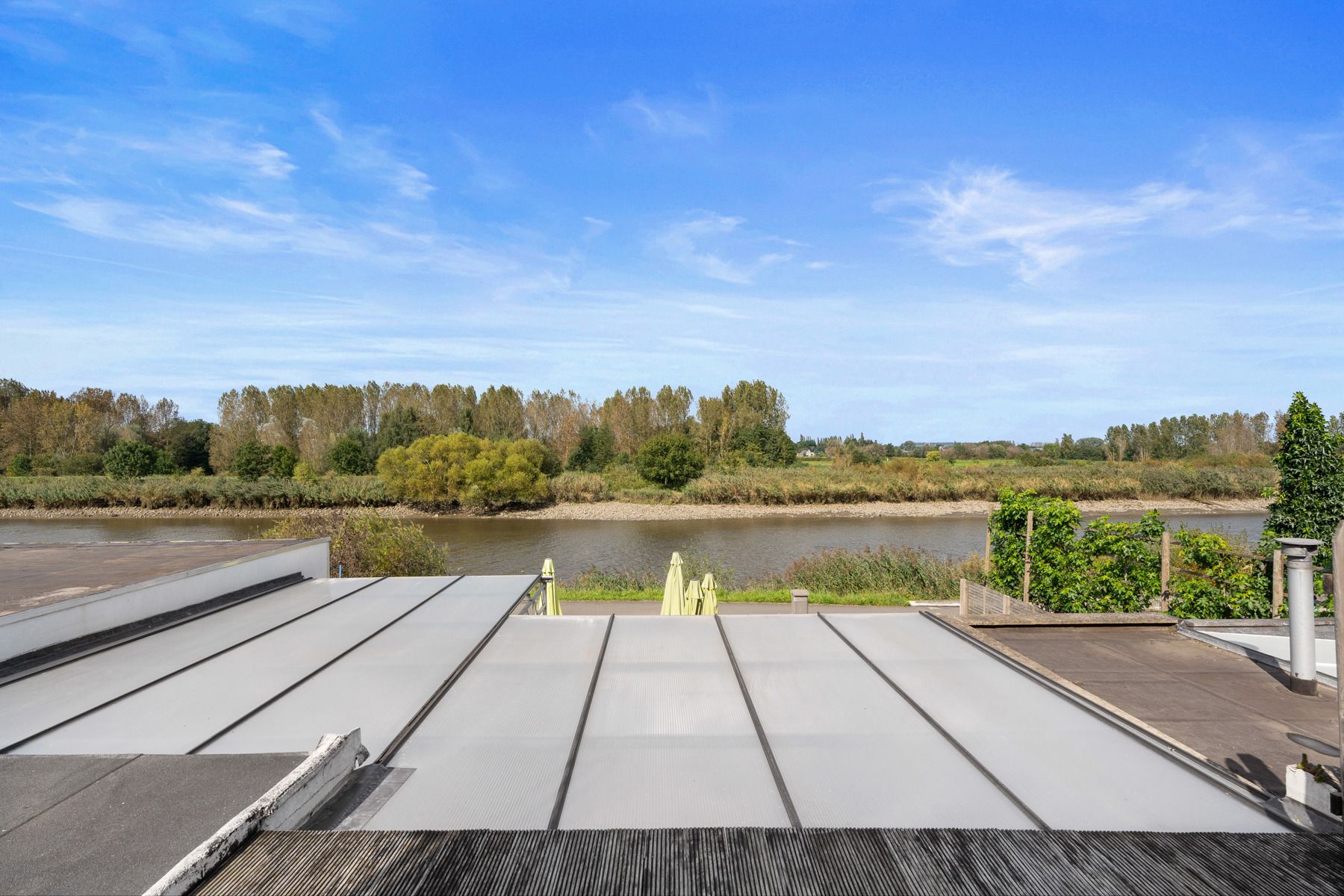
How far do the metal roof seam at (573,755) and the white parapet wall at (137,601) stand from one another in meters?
3.87

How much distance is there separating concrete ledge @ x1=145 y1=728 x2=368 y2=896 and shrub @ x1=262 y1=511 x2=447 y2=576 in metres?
10.7

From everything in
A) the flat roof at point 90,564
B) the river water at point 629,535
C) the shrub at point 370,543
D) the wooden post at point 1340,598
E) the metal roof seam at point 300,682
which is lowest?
the river water at point 629,535

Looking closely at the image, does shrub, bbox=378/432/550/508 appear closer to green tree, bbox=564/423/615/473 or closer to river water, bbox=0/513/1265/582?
river water, bbox=0/513/1265/582

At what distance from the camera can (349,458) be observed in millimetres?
38250

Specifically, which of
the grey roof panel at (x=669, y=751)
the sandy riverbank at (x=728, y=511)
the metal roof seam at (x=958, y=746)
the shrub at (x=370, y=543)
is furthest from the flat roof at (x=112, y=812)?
the sandy riverbank at (x=728, y=511)

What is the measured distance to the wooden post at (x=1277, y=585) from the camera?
7.08 meters

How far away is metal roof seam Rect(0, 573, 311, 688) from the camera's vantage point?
159 inches

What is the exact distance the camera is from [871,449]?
183ft

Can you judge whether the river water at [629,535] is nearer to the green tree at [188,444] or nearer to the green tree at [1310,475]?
the green tree at [1310,475]

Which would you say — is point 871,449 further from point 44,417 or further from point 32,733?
point 44,417

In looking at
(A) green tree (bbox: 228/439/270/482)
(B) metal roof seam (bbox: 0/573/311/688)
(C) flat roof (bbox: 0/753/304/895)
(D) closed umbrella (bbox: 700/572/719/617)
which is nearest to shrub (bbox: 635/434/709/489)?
(A) green tree (bbox: 228/439/270/482)

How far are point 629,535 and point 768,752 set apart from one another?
73.0ft

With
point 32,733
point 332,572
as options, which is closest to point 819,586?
point 332,572

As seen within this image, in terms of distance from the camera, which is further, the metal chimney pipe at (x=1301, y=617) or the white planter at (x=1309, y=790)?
the metal chimney pipe at (x=1301, y=617)
